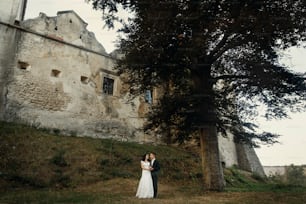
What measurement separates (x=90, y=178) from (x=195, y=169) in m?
5.91

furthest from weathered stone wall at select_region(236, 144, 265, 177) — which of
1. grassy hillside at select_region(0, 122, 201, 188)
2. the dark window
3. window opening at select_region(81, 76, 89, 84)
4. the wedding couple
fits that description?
the wedding couple

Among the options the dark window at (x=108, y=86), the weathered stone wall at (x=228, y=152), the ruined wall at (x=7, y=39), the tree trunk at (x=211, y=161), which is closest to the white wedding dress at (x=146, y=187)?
the tree trunk at (x=211, y=161)

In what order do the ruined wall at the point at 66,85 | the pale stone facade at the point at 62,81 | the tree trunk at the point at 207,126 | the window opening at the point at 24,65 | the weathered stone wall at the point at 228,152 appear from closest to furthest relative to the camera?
the tree trunk at the point at 207,126
the pale stone facade at the point at 62,81
the ruined wall at the point at 66,85
the window opening at the point at 24,65
the weathered stone wall at the point at 228,152

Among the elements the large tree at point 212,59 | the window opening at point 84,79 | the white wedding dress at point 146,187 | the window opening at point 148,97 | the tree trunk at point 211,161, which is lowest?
the white wedding dress at point 146,187

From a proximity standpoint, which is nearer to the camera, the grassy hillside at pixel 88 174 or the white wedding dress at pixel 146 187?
the grassy hillside at pixel 88 174

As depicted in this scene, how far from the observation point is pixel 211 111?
8.19 meters

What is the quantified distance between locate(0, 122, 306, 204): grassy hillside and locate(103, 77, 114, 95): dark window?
3.81 m

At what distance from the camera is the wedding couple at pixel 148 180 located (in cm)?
738

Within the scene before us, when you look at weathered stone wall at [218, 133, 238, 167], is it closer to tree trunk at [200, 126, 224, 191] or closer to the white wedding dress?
tree trunk at [200, 126, 224, 191]

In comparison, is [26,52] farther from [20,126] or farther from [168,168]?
[168,168]

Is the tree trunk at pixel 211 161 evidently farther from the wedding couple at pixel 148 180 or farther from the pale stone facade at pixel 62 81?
the pale stone facade at pixel 62 81

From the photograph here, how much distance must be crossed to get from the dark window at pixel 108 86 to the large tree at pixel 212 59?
7276 mm

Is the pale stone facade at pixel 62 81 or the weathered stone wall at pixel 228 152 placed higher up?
the pale stone facade at pixel 62 81

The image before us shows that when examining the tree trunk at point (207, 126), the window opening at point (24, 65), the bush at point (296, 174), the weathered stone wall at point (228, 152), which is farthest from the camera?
the bush at point (296, 174)
